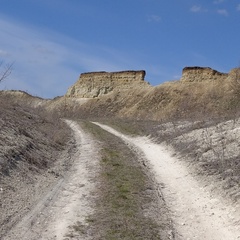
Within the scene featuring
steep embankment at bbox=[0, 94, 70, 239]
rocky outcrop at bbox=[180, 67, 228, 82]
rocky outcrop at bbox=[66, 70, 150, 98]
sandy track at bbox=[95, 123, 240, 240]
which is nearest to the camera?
sandy track at bbox=[95, 123, 240, 240]

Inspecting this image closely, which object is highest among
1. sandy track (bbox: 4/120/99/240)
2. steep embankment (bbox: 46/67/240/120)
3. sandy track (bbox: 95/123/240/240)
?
steep embankment (bbox: 46/67/240/120)

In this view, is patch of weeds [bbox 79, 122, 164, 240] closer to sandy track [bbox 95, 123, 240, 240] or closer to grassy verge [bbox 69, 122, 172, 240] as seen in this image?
grassy verge [bbox 69, 122, 172, 240]

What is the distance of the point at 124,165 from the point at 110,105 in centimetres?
5265

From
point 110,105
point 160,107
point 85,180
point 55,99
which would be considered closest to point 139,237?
point 85,180

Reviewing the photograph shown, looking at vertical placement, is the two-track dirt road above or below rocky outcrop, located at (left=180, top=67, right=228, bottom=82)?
below

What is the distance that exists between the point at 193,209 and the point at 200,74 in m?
54.2

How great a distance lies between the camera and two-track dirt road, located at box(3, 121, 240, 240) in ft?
25.8

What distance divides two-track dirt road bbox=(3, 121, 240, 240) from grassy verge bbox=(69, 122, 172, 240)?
26cm

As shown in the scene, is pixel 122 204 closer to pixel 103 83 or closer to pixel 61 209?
pixel 61 209

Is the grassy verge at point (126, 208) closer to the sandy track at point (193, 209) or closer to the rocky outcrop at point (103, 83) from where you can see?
the sandy track at point (193, 209)

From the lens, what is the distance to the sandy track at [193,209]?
8.12 meters

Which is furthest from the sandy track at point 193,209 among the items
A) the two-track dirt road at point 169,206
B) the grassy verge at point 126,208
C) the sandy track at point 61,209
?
the sandy track at point 61,209

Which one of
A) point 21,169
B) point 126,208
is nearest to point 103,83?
point 21,169

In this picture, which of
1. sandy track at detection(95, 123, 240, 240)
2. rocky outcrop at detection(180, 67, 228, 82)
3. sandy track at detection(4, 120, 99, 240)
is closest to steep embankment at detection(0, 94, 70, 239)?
sandy track at detection(4, 120, 99, 240)
